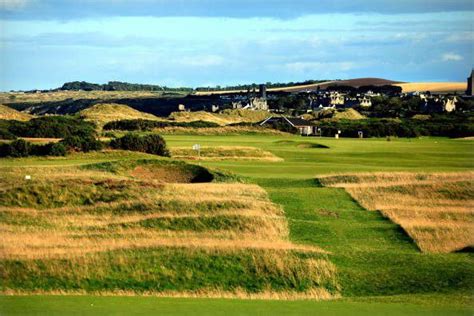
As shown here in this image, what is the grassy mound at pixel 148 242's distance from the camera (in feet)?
59.1

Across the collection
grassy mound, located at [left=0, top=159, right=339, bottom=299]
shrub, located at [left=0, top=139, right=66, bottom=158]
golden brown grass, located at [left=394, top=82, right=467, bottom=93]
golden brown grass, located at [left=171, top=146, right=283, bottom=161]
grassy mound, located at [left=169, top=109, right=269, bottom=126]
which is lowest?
grassy mound, located at [left=169, top=109, right=269, bottom=126]

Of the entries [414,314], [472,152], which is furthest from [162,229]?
[472,152]

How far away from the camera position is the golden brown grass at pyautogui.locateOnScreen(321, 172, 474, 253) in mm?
24141

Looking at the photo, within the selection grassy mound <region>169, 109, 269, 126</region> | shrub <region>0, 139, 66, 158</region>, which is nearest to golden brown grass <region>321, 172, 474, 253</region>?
shrub <region>0, 139, 66, 158</region>

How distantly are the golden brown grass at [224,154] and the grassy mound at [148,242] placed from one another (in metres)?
13.8

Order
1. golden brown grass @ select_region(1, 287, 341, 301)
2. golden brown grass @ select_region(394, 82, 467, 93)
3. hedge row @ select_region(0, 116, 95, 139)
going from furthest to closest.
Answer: golden brown grass @ select_region(394, 82, 467, 93), hedge row @ select_region(0, 116, 95, 139), golden brown grass @ select_region(1, 287, 341, 301)

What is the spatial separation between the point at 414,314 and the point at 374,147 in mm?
40968

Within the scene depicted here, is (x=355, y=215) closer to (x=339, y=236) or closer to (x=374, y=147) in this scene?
(x=339, y=236)

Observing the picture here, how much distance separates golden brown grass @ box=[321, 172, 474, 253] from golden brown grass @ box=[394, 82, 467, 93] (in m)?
123

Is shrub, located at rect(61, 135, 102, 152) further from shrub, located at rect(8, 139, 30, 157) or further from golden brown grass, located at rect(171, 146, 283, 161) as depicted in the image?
golden brown grass, located at rect(171, 146, 283, 161)

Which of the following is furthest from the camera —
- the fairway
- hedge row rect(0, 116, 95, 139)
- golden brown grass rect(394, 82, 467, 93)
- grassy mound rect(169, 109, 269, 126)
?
golden brown grass rect(394, 82, 467, 93)

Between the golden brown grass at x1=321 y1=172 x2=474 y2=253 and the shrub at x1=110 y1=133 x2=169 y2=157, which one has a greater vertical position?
the shrub at x1=110 y1=133 x2=169 y2=157

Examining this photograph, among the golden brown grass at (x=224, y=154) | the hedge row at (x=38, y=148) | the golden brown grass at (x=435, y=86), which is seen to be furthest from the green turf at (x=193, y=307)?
the golden brown grass at (x=435, y=86)

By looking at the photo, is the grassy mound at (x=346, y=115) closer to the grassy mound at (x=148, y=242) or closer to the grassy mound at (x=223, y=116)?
the grassy mound at (x=223, y=116)
